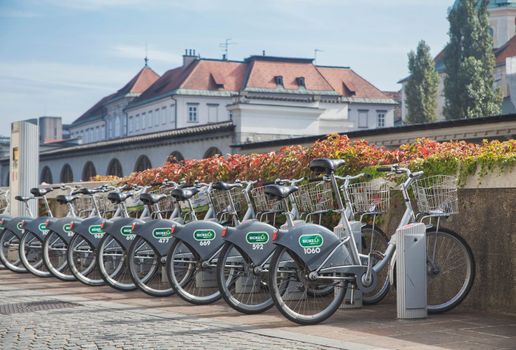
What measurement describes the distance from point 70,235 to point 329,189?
4.45 metres

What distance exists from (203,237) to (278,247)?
169 centimetres

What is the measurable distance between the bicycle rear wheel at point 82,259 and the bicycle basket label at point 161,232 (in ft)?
5.08

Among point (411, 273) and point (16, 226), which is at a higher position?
point (16, 226)

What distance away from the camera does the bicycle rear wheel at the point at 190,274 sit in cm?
992

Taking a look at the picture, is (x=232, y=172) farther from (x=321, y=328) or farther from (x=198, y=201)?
(x=321, y=328)

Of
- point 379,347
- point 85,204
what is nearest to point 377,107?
point 85,204

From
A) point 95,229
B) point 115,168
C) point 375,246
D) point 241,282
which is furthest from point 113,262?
point 115,168

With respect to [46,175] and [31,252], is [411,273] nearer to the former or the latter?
[31,252]

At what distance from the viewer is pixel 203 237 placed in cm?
995

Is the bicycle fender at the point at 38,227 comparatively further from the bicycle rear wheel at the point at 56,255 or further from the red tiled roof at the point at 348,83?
the red tiled roof at the point at 348,83

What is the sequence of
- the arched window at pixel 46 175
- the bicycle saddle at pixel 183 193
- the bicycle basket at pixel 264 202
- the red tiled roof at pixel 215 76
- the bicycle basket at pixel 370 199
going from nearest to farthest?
the bicycle basket at pixel 370 199 < the bicycle basket at pixel 264 202 < the bicycle saddle at pixel 183 193 < the arched window at pixel 46 175 < the red tiled roof at pixel 215 76

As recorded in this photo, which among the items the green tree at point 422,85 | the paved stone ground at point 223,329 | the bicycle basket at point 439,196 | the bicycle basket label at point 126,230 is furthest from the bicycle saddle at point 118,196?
the green tree at point 422,85

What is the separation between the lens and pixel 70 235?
41.5 feet

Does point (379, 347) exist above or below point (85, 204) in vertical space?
below
